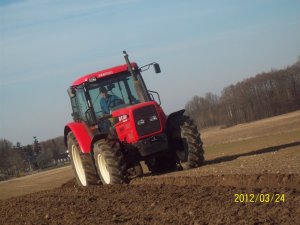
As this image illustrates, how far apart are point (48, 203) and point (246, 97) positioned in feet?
324

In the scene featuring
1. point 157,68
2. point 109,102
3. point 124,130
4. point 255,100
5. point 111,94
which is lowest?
point 255,100

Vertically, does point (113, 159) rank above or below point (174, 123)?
below

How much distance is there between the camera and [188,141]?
11422 millimetres

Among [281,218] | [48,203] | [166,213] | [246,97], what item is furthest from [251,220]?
[246,97]

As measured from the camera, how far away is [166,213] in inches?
259

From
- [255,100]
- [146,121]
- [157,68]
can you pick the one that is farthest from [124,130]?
[255,100]

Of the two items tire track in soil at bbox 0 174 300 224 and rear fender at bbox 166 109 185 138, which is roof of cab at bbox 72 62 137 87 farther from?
tire track in soil at bbox 0 174 300 224

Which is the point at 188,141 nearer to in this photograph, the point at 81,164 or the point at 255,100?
the point at 81,164

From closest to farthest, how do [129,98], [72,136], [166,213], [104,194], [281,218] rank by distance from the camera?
[281,218]
[166,213]
[104,194]
[129,98]
[72,136]

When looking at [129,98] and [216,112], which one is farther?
[216,112]

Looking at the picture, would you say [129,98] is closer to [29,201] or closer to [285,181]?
[29,201]
